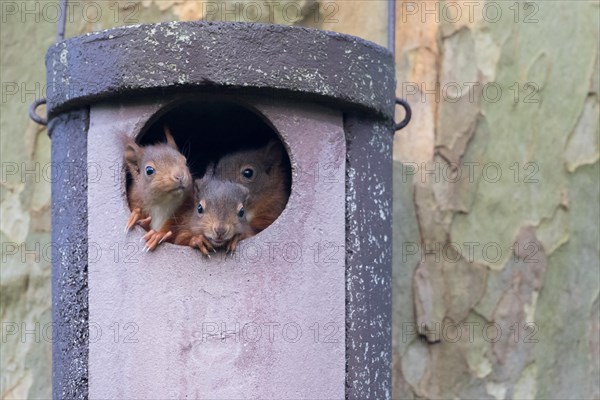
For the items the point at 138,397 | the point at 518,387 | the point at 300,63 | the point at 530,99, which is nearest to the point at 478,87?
the point at 530,99

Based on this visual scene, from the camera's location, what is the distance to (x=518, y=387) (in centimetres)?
587

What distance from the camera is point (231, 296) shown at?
14.0 feet

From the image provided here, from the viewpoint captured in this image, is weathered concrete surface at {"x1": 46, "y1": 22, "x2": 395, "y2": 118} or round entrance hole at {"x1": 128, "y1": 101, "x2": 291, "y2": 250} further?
round entrance hole at {"x1": 128, "y1": 101, "x2": 291, "y2": 250}

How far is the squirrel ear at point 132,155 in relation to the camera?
4.50 m

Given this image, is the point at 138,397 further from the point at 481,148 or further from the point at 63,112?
the point at 481,148

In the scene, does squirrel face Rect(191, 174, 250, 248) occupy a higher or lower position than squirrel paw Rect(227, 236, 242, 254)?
higher

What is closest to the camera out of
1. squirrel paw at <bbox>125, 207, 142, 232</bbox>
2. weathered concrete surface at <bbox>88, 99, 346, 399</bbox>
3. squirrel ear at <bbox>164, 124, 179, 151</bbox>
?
weathered concrete surface at <bbox>88, 99, 346, 399</bbox>

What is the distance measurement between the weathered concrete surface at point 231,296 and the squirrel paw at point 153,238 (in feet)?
0.09

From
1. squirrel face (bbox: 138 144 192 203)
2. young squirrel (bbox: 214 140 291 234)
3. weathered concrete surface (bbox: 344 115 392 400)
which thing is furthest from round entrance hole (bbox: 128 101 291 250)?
weathered concrete surface (bbox: 344 115 392 400)

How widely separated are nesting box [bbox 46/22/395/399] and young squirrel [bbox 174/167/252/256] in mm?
61

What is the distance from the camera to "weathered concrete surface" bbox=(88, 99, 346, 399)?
4.25 m

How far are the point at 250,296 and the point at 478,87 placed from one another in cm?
207

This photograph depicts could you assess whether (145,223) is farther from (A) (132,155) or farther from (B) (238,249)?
(B) (238,249)

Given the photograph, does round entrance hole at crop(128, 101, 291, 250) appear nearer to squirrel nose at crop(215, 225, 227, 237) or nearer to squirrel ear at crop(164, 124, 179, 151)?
squirrel ear at crop(164, 124, 179, 151)
